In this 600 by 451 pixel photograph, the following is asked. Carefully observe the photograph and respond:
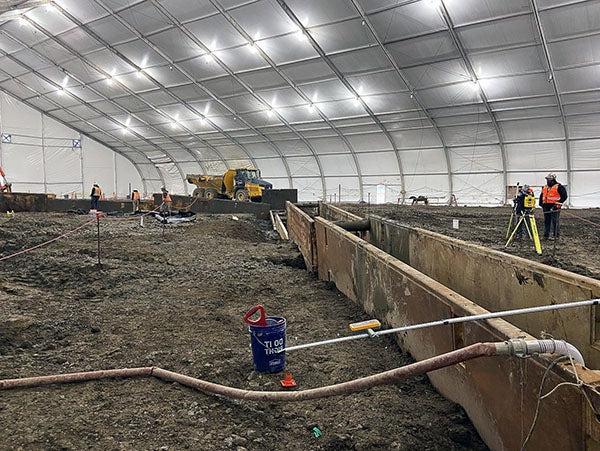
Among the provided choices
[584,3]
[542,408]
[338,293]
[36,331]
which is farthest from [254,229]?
[584,3]

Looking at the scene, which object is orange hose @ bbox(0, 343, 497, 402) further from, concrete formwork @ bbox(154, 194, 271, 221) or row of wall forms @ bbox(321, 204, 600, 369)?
concrete formwork @ bbox(154, 194, 271, 221)

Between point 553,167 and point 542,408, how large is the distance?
26.9 m

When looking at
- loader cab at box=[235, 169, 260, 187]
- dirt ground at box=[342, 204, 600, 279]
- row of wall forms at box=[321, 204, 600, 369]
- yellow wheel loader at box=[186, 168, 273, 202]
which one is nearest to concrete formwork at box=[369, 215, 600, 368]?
row of wall forms at box=[321, 204, 600, 369]

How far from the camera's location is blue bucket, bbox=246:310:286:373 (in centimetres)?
355

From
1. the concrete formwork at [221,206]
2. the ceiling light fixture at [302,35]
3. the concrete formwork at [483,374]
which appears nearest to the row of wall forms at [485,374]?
the concrete formwork at [483,374]

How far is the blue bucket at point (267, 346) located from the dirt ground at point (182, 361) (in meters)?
0.11

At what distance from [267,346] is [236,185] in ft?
71.8

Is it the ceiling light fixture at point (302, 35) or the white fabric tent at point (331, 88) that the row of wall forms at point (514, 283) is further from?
the ceiling light fixture at point (302, 35)

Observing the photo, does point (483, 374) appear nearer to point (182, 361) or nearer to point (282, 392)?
point (282, 392)

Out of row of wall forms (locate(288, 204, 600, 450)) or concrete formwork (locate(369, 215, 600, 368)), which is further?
concrete formwork (locate(369, 215, 600, 368))

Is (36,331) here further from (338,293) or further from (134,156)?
(134,156)

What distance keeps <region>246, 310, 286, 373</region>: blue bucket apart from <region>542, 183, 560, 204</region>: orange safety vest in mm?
9465

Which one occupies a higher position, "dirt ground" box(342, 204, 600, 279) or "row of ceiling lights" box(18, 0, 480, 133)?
"row of ceiling lights" box(18, 0, 480, 133)

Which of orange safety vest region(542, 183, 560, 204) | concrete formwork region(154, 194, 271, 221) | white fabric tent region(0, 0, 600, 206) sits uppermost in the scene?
white fabric tent region(0, 0, 600, 206)
